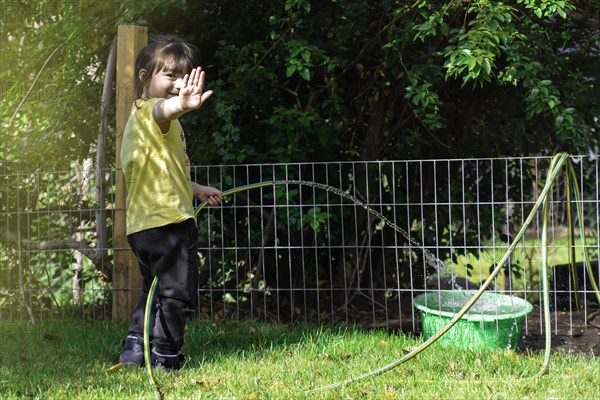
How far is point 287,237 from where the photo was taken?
5434 mm

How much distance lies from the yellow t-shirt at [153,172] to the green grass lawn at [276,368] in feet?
2.25

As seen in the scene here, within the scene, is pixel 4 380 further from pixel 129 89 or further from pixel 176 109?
pixel 129 89

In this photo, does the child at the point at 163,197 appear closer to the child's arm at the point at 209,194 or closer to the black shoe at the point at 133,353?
the black shoe at the point at 133,353

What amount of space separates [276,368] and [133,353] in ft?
2.14

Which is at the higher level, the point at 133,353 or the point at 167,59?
the point at 167,59

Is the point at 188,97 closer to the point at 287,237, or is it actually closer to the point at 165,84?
the point at 165,84

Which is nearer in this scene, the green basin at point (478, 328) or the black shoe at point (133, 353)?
the black shoe at point (133, 353)

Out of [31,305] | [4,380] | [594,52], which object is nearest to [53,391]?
[4,380]

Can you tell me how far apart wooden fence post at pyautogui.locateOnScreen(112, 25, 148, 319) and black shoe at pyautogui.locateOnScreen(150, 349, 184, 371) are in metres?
1.09

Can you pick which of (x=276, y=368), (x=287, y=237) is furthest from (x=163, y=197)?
(x=287, y=237)

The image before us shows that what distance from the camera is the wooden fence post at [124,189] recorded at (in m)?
4.54

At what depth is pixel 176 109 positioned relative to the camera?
10.4ft

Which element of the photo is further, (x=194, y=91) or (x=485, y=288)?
(x=485, y=288)

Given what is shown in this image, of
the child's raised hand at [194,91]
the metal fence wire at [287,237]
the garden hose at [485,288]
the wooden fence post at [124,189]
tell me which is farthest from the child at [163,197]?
the metal fence wire at [287,237]
